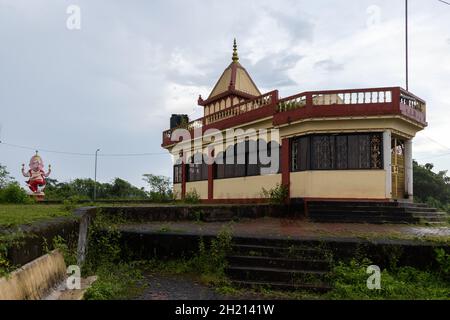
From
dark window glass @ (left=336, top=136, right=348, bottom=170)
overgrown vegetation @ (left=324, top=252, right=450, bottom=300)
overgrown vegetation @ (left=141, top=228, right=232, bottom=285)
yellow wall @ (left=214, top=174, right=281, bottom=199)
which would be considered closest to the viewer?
overgrown vegetation @ (left=324, top=252, right=450, bottom=300)

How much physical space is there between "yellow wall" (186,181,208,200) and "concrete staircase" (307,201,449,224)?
7.27 meters

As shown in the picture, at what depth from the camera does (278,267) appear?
639cm

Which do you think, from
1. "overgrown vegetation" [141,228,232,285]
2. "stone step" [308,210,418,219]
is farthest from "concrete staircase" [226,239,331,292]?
"stone step" [308,210,418,219]

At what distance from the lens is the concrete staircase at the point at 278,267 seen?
595 centimetres

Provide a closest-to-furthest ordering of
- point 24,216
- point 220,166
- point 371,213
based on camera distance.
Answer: point 24,216 → point 371,213 → point 220,166

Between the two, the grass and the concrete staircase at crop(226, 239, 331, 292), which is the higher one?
the grass

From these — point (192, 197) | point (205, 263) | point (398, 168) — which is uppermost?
point (398, 168)

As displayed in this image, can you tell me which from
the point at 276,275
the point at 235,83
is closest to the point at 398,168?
the point at 235,83

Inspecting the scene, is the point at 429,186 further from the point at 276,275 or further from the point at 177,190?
the point at 276,275

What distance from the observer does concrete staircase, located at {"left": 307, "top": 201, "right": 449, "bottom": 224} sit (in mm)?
11453

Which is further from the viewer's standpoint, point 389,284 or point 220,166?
point 220,166

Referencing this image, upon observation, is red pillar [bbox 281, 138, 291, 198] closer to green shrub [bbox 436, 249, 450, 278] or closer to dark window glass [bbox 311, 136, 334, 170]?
dark window glass [bbox 311, 136, 334, 170]

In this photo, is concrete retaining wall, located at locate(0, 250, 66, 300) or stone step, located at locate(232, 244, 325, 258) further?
stone step, located at locate(232, 244, 325, 258)

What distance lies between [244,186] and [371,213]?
221 inches
